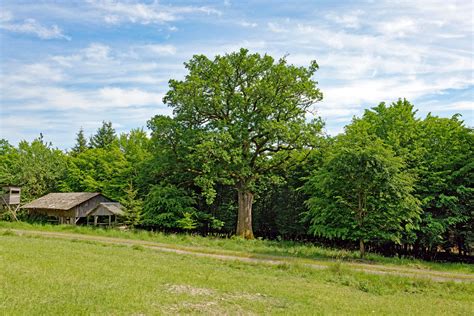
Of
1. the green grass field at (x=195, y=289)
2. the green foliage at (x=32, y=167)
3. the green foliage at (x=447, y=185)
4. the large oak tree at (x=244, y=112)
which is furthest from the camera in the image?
the green foliage at (x=32, y=167)

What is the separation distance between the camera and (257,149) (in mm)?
32438

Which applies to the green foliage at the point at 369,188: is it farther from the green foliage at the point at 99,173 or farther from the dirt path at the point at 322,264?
the green foliage at the point at 99,173

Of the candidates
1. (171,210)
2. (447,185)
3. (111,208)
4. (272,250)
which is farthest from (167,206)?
(447,185)

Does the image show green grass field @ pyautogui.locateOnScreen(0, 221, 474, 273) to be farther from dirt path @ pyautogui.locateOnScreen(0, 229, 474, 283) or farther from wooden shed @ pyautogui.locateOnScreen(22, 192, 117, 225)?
wooden shed @ pyautogui.locateOnScreen(22, 192, 117, 225)

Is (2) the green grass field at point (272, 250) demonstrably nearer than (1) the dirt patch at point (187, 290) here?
No

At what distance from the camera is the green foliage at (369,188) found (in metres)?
20.9

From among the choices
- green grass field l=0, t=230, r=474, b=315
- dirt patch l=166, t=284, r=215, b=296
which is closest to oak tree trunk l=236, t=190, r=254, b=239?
green grass field l=0, t=230, r=474, b=315

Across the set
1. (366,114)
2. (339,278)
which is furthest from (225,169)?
(339,278)

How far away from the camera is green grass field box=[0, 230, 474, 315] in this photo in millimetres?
8953

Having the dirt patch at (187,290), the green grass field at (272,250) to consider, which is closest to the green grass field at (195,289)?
the dirt patch at (187,290)

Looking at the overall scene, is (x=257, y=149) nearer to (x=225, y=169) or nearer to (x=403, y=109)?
(x=225, y=169)

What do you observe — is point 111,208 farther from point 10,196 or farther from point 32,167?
point 32,167

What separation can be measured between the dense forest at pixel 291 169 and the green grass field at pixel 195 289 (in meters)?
6.46

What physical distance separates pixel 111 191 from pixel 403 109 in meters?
30.4
